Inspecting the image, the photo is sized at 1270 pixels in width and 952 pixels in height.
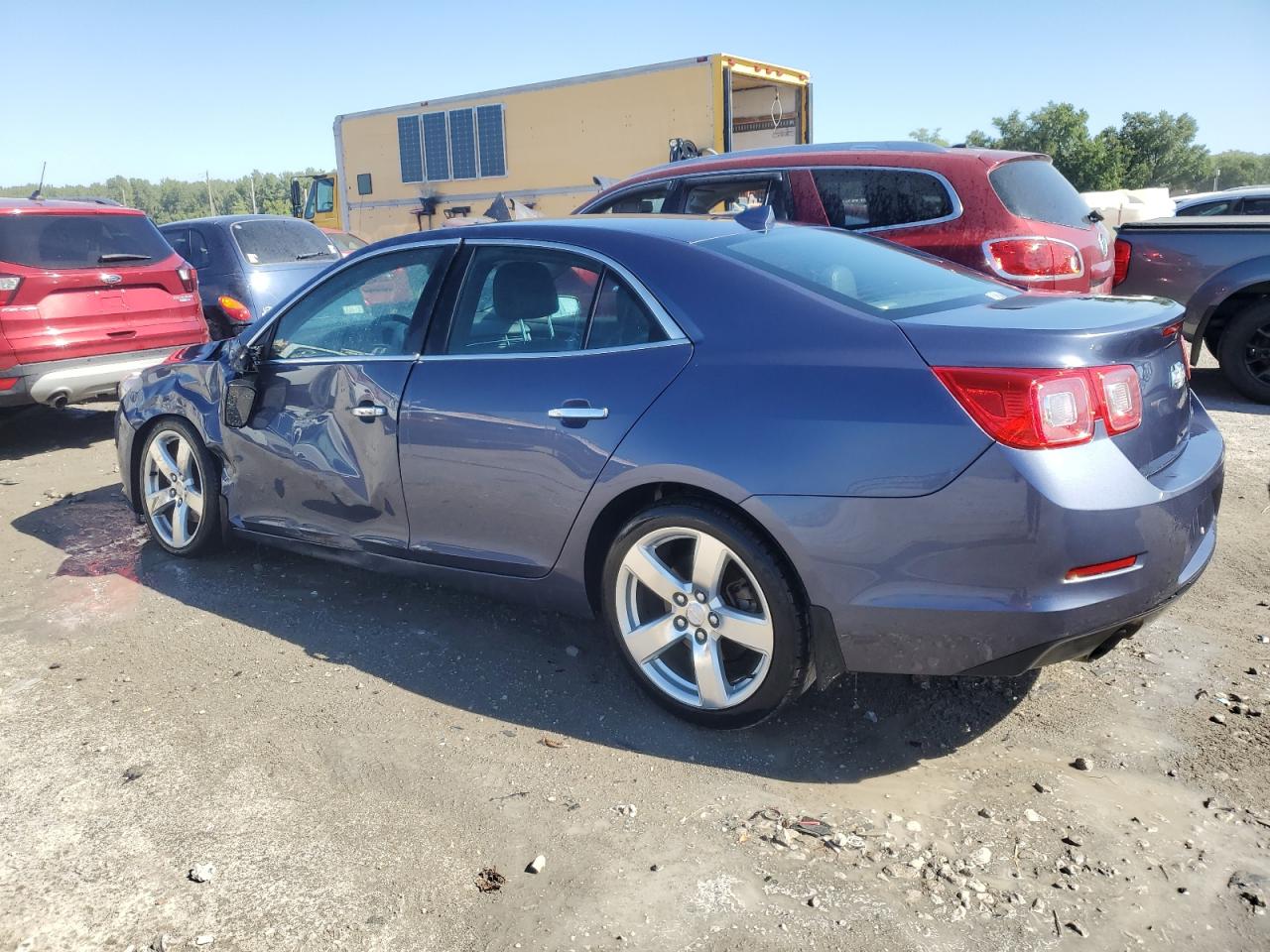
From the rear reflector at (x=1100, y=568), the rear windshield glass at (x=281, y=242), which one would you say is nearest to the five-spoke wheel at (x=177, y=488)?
the rear reflector at (x=1100, y=568)

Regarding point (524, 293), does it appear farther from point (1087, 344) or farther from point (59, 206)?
point (59, 206)

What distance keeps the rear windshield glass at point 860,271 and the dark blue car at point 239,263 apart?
24.1 feet

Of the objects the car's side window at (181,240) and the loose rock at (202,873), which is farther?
the car's side window at (181,240)

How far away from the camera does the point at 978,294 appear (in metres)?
3.43

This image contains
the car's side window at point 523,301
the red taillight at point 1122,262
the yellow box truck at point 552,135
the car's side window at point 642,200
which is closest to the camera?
the car's side window at point 523,301

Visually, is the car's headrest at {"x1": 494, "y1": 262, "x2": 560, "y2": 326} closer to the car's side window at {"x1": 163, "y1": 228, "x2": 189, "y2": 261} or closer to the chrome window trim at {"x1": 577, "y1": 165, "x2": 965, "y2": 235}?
the chrome window trim at {"x1": 577, "y1": 165, "x2": 965, "y2": 235}

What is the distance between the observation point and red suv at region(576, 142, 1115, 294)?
20.1ft

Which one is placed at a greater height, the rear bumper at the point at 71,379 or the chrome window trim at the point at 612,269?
the chrome window trim at the point at 612,269

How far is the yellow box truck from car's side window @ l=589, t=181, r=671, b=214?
253 inches

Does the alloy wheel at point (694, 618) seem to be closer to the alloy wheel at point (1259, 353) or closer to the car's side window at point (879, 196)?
the car's side window at point (879, 196)

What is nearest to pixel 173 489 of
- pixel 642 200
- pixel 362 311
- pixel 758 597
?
pixel 362 311

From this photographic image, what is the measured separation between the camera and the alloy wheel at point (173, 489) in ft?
16.4

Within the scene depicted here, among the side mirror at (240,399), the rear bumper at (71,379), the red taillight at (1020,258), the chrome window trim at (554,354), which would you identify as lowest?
the rear bumper at (71,379)

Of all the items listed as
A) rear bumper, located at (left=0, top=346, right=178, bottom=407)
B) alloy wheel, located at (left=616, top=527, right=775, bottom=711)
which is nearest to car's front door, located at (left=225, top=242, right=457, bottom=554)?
alloy wheel, located at (left=616, top=527, right=775, bottom=711)
